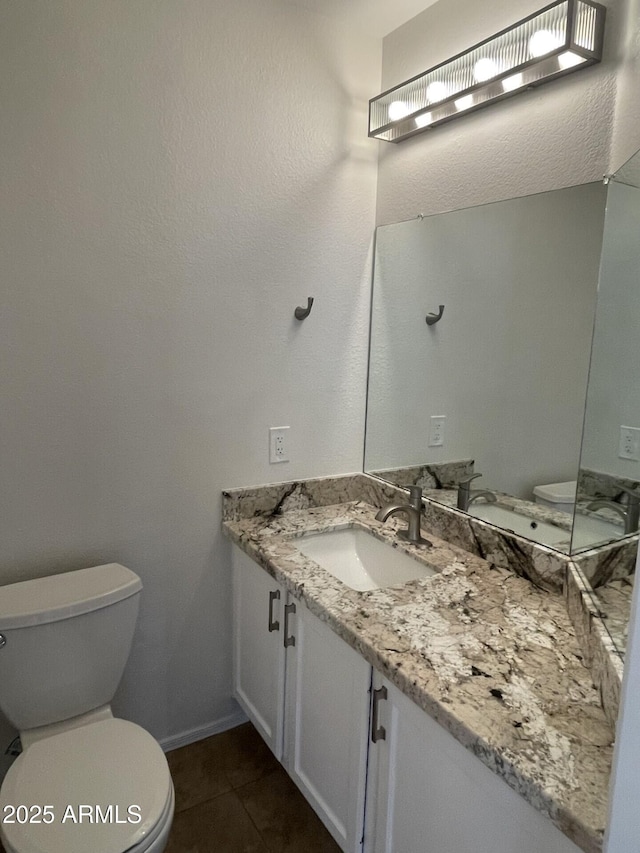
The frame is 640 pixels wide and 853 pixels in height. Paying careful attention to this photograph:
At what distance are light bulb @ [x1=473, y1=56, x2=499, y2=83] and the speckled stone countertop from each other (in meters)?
1.40

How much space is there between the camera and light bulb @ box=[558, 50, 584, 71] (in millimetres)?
1376

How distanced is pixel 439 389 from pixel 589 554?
2.61 feet

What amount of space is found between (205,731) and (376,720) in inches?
41.7

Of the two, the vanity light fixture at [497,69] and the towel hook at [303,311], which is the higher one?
the vanity light fixture at [497,69]

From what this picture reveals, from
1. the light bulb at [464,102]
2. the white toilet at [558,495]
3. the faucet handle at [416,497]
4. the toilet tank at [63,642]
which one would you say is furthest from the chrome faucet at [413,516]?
the light bulb at [464,102]

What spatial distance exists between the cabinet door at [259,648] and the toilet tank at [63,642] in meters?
0.38

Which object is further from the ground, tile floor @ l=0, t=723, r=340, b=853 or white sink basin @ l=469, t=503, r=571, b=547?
white sink basin @ l=469, t=503, r=571, b=547

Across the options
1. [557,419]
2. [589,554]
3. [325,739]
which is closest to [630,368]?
[557,419]

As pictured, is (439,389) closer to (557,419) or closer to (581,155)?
(557,419)

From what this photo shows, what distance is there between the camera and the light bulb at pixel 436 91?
5.65ft

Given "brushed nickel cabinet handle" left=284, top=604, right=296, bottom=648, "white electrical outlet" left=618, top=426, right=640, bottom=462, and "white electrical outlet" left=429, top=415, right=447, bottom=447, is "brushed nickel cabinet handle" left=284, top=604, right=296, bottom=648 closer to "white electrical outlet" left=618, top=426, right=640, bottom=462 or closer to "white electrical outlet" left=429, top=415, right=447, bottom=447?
"white electrical outlet" left=429, top=415, right=447, bottom=447

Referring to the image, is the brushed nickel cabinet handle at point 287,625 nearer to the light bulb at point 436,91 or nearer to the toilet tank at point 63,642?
the toilet tank at point 63,642

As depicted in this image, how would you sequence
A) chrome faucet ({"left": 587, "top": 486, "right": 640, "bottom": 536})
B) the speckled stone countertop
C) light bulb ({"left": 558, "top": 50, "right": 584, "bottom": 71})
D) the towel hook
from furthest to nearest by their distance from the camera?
1. the towel hook
2. light bulb ({"left": 558, "top": 50, "right": 584, "bottom": 71})
3. chrome faucet ({"left": 587, "top": 486, "right": 640, "bottom": 536})
4. the speckled stone countertop

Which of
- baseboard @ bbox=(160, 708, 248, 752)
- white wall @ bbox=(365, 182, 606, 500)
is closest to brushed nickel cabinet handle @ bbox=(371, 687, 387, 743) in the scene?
white wall @ bbox=(365, 182, 606, 500)
